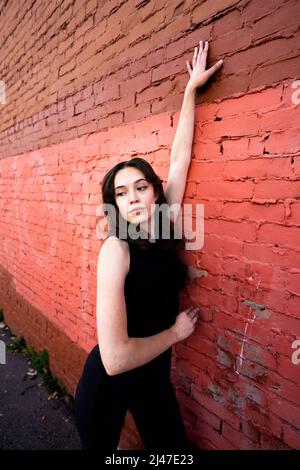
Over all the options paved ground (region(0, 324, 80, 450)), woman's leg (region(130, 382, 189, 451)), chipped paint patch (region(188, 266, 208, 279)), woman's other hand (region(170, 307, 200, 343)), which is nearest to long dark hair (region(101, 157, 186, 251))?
chipped paint patch (region(188, 266, 208, 279))

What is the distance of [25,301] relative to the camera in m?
4.26

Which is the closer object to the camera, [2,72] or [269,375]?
[269,375]

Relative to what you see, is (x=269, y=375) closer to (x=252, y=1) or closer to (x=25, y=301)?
(x=252, y=1)

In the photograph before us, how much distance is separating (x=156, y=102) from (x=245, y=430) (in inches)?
76.3

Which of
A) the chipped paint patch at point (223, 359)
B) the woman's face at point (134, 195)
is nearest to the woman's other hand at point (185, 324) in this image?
the chipped paint patch at point (223, 359)

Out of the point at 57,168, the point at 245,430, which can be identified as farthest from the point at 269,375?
the point at 57,168

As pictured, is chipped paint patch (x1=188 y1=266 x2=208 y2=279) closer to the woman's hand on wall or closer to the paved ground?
the woman's hand on wall

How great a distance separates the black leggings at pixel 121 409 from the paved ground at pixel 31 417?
1294mm

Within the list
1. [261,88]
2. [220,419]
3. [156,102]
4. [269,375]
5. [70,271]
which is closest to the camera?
[261,88]

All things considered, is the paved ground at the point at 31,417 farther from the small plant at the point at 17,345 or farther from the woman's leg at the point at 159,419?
the woman's leg at the point at 159,419

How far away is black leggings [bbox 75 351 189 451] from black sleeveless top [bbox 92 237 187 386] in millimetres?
35

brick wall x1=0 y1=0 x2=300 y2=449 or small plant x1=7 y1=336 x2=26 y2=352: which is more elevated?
brick wall x1=0 y1=0 x2=300 y2=449

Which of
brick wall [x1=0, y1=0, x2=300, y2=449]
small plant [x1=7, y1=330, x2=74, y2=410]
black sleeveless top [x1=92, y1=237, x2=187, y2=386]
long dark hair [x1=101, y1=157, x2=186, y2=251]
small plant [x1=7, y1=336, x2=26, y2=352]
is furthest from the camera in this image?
small plant [x1=7, y1=336, x2=26, y2=352]

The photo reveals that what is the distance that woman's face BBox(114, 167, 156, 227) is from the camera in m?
1.66
